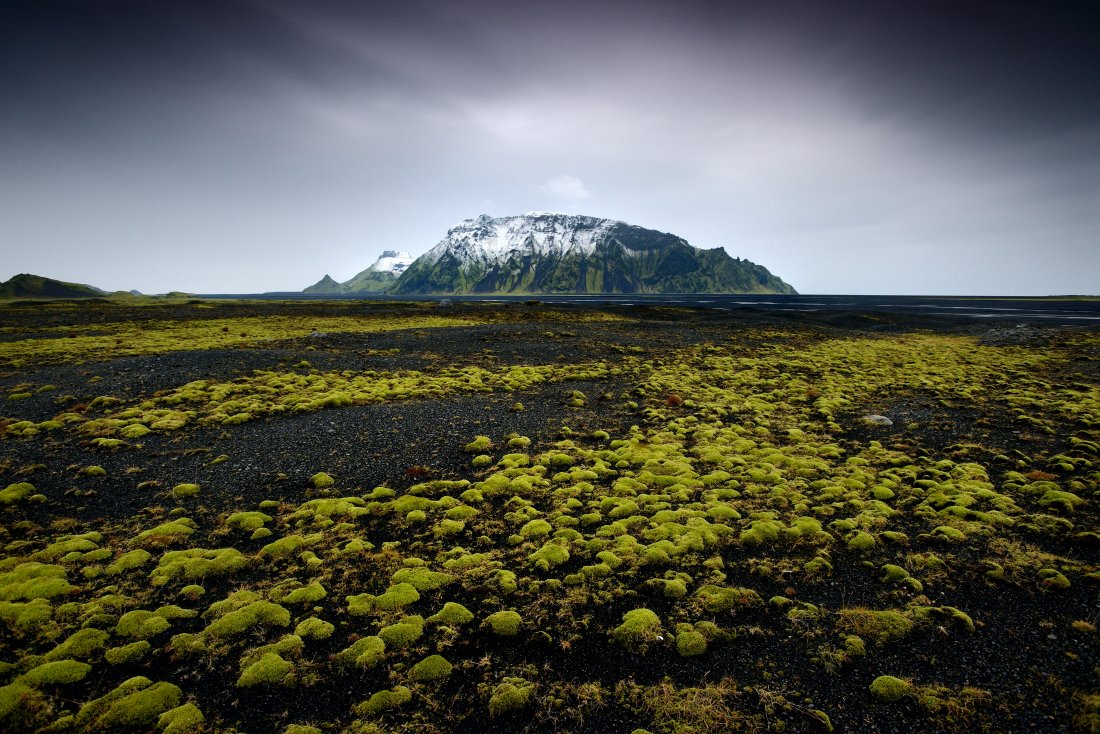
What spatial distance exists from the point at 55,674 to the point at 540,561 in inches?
384

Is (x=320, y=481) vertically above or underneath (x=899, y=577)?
above

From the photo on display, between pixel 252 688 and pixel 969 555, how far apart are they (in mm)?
17321

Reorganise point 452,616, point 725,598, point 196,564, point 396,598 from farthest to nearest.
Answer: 1. point 196,564
2. point 396,598
3. point 725,598
4. point 452,616

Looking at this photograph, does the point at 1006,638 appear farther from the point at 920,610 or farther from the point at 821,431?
the point at 821,431

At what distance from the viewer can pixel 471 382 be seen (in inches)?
1212

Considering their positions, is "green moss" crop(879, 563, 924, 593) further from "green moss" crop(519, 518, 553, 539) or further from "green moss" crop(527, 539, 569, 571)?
"green moss" crop(519, 518, 553, 539)

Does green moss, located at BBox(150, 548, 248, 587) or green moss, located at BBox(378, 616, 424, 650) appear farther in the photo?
green moss, located at BBox(150, 548, 248, 587)

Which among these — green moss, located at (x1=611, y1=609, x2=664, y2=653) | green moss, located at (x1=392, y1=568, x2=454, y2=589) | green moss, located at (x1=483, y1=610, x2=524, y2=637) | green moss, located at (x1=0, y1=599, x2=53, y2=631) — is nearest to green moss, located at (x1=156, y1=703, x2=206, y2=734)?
green moss, located at (x1=392, y1=568, x2=454, y2=589)

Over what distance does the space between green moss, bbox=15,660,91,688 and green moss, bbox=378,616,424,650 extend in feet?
17.4

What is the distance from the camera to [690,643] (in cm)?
905

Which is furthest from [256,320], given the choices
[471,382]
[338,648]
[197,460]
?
[338,648]

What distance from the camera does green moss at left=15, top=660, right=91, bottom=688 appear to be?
7.74 meters

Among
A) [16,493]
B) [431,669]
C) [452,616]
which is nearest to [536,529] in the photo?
[452,616]

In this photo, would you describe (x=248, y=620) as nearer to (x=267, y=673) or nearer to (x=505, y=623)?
(x=267, y=673)
